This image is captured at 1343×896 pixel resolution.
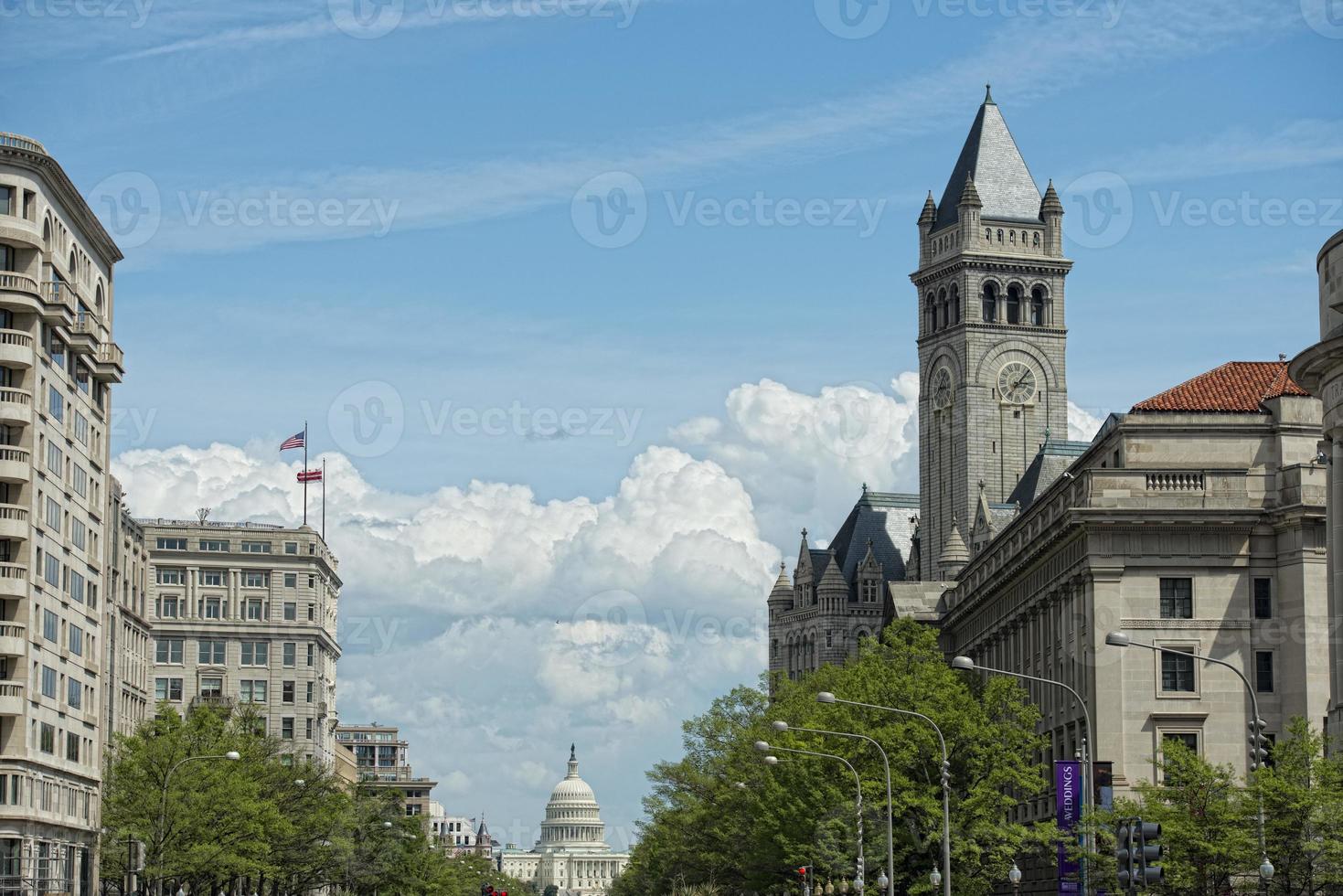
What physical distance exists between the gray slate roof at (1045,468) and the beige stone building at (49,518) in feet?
292

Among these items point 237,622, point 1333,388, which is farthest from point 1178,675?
point 237,622

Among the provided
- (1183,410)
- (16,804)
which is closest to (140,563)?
(16,804)

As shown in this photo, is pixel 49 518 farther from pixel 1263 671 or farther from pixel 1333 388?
pixel 1333 388

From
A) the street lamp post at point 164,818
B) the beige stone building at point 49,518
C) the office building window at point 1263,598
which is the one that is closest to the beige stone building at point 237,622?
the beige stone building at point 49,518

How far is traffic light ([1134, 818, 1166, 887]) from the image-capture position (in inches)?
2002

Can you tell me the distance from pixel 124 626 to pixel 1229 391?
76.3 metres

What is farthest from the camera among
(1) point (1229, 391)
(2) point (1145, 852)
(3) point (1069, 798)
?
(1) point (1229, 391)

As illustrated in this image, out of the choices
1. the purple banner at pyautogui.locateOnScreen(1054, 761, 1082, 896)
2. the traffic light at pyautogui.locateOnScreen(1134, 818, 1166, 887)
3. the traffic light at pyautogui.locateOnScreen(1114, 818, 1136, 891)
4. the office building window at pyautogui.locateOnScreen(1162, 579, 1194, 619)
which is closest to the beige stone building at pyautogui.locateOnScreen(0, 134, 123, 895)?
the purple banner at pyautogui.locateOnScreen(1054, 761, 1082, 896)

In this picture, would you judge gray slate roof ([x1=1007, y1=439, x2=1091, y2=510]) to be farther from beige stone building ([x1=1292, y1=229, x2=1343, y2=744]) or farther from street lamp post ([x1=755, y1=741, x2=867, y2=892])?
beige stone building ([x1=1292, y1=229, x2=1343, y2=744])

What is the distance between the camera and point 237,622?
194000 mm

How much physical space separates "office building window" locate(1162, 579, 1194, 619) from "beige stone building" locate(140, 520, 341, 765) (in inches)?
4439

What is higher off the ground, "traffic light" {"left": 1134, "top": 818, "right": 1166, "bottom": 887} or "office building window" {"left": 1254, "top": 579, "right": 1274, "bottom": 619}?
"office building window" {"left": 1254, "top": 579, "right": 1274, "bottom": 619}

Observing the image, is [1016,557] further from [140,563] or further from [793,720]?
[140,563]

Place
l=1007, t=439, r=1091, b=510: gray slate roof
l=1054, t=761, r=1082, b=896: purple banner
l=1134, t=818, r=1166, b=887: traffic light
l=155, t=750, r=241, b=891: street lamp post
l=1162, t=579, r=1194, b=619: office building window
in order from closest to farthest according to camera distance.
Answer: l=1134, t=818, r=1166, b=887: traffic light
l=1054, t=761, r=1082, b=896: purple banner
l=1162, t=579, r=1194, b=619: office building window
l=155, t=750, r=241, b=891: street lamp post
l=1007, t=439, r=1091, b=510: gray slate roof
